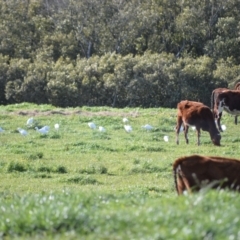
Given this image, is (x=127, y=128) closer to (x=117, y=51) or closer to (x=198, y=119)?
(x=198, y=119)

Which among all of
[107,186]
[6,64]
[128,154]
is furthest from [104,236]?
[6,64]

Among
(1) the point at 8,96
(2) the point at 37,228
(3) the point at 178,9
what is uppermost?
(3) the point at 178,9

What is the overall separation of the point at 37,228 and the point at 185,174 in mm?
3066

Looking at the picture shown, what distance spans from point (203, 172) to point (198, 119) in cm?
1123

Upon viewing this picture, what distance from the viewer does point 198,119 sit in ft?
65.3

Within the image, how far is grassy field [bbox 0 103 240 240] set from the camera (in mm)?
5824

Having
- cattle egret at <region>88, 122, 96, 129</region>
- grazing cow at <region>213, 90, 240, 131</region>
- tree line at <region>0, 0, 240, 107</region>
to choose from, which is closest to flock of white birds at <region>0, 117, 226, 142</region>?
cattle egret at <region>88, 122, 96, 129</region>

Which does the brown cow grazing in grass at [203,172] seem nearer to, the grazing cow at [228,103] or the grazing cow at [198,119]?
the grazing cow at [198,119]

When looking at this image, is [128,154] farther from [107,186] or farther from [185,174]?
[185,174]

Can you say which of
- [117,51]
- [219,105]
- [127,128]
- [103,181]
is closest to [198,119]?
[127,128]

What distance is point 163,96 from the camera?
3697 cm

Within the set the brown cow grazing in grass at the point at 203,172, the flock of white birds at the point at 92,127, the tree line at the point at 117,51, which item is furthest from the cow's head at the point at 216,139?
the tree line at the point at 117,51

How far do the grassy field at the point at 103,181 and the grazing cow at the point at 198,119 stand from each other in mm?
357

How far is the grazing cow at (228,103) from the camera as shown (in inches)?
931
